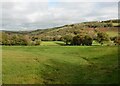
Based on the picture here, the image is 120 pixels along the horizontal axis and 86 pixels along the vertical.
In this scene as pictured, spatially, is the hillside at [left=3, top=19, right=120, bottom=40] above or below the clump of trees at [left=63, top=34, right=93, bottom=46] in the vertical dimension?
above

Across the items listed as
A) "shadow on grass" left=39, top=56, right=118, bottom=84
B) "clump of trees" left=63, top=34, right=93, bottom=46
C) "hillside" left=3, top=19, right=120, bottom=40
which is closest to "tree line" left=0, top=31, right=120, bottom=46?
"clump of trees" left=63, top=34, right=93, bottom=46

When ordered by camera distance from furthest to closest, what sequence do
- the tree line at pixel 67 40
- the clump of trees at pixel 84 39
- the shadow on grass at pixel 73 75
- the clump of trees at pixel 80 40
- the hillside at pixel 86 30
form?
the hillside at pixel 86 30 → the clump of trees at pixel 84 39 → the clump of trees at pixel 80 40 → the tree line at pixel 67 40 → the shadow on grass at pixel 73 75

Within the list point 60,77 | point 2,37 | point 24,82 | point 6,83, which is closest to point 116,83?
point 60,77

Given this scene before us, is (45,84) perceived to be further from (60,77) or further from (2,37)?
(2,37)

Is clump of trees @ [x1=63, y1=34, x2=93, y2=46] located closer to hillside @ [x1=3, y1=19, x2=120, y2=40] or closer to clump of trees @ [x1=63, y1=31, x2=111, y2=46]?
clump of trees @ [x1=63, y1=31, x2=111, y2=46]

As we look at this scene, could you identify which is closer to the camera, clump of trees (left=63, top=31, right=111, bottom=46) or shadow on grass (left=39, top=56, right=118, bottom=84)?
shadow on grass (left=39, top=56, right=118, bottom=84)

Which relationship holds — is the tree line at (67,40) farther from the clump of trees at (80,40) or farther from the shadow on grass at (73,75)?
the shadow on grass at (73,75)

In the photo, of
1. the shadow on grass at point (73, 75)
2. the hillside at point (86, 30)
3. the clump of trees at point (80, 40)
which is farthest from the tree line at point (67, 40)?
the shadow on grass at point (73, 75)

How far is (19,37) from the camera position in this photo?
295 ft

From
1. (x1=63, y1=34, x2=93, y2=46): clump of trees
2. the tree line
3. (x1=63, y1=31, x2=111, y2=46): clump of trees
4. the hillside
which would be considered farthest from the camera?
the hillside

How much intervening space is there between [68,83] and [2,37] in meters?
62.9

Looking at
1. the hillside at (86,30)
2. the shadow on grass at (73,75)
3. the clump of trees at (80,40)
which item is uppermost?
the hillside at (86,30)

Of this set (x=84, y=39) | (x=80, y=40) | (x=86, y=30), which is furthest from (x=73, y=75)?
(x=86, y=30)

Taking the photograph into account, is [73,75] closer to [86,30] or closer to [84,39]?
[84,39]
